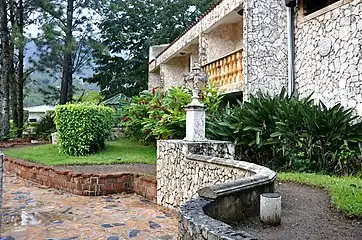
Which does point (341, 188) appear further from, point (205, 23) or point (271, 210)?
point (205, 23)

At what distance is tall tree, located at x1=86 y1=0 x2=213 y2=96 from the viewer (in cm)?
2531

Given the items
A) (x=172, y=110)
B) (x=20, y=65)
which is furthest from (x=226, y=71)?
(x=20, y=65)

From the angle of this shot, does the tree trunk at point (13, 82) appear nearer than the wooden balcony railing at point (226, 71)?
No

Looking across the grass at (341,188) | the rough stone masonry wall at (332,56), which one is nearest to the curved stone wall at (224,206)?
the grass at (341,188)

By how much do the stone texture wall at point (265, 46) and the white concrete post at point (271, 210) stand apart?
5426 millimetres

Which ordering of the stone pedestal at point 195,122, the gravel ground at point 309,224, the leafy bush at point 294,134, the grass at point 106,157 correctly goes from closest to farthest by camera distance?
the gravel ground at point 309,224, the stone pedestal at point 195,122, the leafy bush at point 294,134, the grass at point 106,157

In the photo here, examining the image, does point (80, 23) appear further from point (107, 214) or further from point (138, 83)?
point (107, 214)

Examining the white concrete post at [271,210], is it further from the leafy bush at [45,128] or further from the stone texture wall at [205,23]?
the leafy bush at [45,128]

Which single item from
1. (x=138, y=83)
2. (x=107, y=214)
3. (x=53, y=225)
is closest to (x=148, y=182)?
(x=107, y=214)

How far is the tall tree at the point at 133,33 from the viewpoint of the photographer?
83.0 feet

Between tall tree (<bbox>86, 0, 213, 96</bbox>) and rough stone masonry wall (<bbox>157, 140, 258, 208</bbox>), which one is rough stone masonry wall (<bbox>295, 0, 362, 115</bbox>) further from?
→ tall tree (<bbox>86, 0, 213, 96</bbox>)

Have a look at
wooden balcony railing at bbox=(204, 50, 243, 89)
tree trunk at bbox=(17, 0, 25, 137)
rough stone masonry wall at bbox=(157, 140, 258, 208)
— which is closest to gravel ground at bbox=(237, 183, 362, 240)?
rough stone masonry wall at bbox=(157, 140, 258, 208)

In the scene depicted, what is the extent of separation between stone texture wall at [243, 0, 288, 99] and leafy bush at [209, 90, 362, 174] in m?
1.51

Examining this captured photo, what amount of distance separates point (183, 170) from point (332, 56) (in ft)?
14.6
